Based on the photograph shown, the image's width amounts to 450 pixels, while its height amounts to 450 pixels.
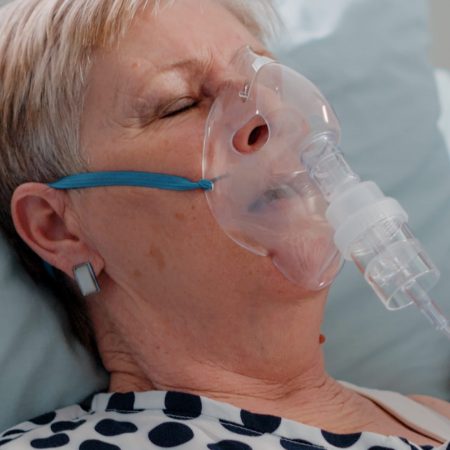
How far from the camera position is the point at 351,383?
1770 millimetres

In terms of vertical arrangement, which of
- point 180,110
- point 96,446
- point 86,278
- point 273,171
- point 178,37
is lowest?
point 96,446

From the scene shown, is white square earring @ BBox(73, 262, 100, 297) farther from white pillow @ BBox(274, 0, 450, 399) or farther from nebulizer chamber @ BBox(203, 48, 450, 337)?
white pillow @ BBox(274, 0, 450, 399)

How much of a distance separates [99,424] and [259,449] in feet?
0.81

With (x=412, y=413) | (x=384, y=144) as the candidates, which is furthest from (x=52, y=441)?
(x=384, y=144)

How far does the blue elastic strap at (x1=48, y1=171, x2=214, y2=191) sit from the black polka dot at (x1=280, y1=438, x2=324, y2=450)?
390 millimetres

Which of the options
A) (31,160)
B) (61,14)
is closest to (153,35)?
(61,14)

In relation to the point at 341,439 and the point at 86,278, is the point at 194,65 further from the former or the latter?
the point at 341,439

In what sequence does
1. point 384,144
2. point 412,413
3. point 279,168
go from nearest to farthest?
point 279,168, point 412,413, point 384,144

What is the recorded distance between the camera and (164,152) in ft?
4.39

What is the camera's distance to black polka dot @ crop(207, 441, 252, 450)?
1312 millimetres

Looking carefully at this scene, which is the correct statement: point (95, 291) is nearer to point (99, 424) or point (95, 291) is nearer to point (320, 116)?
point (99, 424)

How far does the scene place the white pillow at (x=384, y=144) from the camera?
1.79 meters

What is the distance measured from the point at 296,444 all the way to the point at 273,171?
16.1 inches

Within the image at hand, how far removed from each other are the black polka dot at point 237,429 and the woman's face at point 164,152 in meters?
0.19
